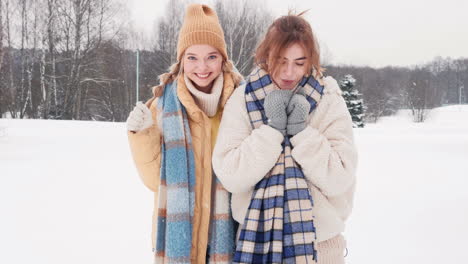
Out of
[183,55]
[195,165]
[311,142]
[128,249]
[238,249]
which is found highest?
[183,55]

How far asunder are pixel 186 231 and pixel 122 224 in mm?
3059

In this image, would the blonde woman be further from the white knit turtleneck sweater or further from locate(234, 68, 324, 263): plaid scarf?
locate(234, 68, 324, 263): plaid scarf

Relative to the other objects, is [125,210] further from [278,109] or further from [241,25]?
[241,25]

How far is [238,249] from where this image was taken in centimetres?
163

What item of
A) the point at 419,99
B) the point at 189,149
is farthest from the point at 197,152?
the point at 419,99

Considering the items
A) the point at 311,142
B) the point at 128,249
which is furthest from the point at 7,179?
the point at 311,142

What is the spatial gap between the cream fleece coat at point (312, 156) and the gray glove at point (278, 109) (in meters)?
0.03

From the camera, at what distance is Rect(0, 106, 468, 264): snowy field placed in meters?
3.72

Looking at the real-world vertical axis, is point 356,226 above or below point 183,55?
below

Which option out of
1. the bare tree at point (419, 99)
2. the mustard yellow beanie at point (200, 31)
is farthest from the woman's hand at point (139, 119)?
the bare tree at point (419, 99)

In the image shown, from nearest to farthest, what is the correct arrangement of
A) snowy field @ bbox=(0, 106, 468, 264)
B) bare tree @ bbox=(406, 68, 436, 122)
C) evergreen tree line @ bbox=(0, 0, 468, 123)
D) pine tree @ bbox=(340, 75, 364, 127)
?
snowy field @ bbox=(0, 106, 468, 264), evergreen tree line @ bbox=(0, 0, 468, 123), pine tree @ bbox=(340, 75, 364, 127), bare tree @ bbox=(406, 68, 436, 122)

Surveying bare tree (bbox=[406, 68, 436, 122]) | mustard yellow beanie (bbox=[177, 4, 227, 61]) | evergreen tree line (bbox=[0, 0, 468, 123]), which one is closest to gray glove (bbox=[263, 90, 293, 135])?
mustard yellow beanie (bbox=[177, 4, 227, 61])

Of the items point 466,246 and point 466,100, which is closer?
point 466,246

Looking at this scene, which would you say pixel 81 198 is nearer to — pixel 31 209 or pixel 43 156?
pixel 31 209
